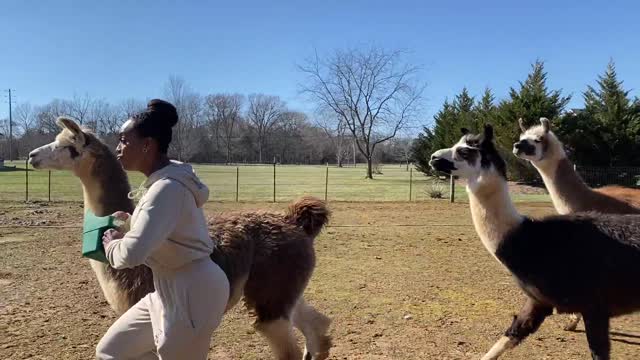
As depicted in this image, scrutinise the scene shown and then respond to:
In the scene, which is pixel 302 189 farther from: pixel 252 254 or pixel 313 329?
pixel 252 254

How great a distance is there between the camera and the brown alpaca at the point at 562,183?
595 cm

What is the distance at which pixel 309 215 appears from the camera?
4.11m

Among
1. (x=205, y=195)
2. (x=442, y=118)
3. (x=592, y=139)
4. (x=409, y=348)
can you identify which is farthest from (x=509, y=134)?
(x=205, y=195)

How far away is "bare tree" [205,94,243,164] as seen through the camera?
89688 millimetres

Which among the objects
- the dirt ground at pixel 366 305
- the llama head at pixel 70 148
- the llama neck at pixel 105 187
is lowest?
the dirt ground at pixel 366 305

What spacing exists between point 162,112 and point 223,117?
9237 centimetres

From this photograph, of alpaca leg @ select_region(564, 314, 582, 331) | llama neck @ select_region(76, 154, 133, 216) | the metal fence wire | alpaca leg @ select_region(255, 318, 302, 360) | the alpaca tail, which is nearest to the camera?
alpaca leg @ select_region(255, 318, 302, 360)

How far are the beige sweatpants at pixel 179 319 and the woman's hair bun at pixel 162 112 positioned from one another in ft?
2.07

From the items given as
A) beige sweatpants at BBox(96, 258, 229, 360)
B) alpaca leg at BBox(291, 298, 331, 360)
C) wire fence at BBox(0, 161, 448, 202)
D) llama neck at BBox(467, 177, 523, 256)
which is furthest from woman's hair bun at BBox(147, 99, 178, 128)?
wire fence at BBox(0, 161, 448, 202)

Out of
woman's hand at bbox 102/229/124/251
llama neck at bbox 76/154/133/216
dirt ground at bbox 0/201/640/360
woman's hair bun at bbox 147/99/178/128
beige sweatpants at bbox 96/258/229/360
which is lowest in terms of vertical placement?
dirt ground at bbox 0/201/640/360

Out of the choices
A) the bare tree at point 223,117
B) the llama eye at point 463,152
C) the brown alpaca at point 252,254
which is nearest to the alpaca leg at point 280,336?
the brown alpaca at point 252,254

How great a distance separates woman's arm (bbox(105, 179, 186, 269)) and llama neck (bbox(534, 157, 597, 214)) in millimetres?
5035

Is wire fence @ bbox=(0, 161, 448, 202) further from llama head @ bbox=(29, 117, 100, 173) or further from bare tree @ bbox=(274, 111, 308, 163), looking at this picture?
bare tree @ bbox=(274, 111, 308, 163)

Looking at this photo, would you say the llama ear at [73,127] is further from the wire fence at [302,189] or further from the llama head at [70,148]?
the wire fence at [302,189]
